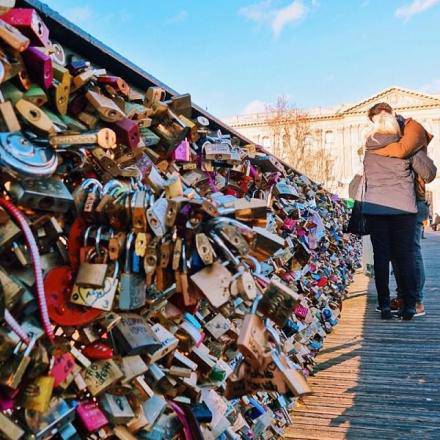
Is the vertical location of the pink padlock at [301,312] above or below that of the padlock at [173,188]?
below

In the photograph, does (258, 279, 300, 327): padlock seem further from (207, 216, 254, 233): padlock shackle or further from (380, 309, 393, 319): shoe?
(380, 309, 393, 319): shoe

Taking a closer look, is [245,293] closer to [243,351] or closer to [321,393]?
[243,351]

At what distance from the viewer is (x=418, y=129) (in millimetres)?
3613

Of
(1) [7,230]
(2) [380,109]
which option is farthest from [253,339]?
(2) [380,109]

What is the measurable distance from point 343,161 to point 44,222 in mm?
47193

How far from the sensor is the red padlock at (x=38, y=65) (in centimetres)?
86

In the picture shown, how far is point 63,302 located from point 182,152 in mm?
613

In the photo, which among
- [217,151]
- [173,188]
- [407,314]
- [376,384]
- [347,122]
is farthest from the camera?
[347,122]

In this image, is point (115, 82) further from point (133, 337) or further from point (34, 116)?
point (133, 337)

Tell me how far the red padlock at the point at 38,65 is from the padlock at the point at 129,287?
32cm

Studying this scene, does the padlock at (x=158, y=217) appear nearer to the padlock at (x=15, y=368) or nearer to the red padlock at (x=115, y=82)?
the padlock at (x=15, y=368)

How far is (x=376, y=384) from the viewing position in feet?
8.33

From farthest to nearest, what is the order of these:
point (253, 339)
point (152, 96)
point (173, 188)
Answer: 1. point (152, 96)
2. point (173, 188)
3. point (253, 339)

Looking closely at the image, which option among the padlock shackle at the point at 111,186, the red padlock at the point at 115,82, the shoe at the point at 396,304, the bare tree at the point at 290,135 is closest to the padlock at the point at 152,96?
the red padlock at the point at 115,82
